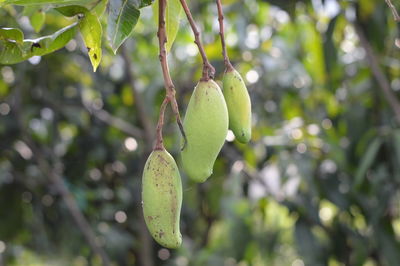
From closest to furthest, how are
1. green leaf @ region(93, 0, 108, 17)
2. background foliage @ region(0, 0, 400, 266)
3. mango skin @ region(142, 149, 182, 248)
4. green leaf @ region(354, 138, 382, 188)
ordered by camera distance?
1. mango skin @ region(142, 149, 182, 248)
2. green leaf @ region(93, 0, 108, 17)
3. green leaf @ region(354, 138, 382, 188)
4. background foliage @ region(0, 0, 400, 266)

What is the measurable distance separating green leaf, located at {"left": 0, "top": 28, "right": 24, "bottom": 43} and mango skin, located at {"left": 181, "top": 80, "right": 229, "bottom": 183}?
17cm

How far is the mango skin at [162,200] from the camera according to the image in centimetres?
59

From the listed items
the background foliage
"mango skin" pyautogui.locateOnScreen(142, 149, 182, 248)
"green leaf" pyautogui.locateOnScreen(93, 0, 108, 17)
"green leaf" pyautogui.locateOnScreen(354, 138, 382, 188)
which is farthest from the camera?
the background foliage

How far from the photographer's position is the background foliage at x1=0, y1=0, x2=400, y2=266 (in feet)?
5.12

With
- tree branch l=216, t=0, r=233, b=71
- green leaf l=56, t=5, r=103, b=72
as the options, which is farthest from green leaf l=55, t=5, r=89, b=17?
tree branch l=216, t=0, r=233, b=71

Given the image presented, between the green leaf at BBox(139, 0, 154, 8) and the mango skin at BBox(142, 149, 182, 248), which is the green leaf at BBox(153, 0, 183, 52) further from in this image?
the mango skin at BBox(142, 149, 182, 248)

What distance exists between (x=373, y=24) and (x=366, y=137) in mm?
237

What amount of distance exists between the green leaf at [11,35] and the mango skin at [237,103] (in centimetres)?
19

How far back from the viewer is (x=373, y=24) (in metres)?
1.48

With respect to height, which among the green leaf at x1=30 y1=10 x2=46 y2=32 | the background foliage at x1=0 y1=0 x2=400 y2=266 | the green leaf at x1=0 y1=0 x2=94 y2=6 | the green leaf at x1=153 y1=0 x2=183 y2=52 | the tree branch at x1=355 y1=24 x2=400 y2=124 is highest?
the green leaf at x1=0 y1=0 x2=94 y2=6

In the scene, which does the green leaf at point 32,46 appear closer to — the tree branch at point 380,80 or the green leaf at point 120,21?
the green leaf at point 120,21

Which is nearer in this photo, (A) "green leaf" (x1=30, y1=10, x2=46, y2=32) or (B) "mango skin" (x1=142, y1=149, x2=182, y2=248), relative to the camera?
(B) "mango skin" (x1=142, y1=149, x2=182, y2=248)

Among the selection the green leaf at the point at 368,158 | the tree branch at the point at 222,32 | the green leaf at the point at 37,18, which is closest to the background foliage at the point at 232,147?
the green leaf at the point at 368,158

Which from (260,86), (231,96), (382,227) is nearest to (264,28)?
(260,86)
